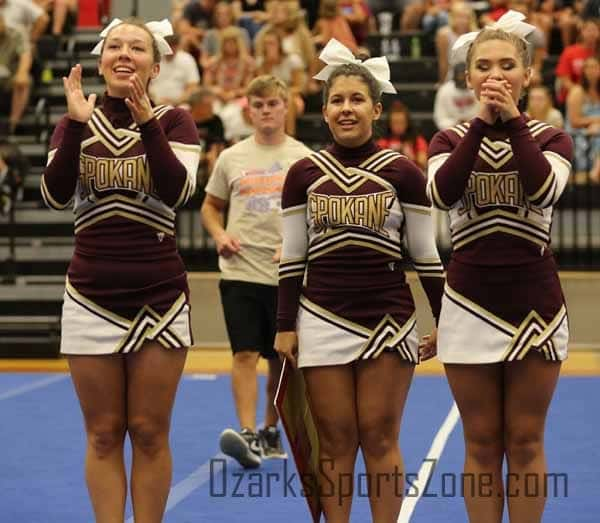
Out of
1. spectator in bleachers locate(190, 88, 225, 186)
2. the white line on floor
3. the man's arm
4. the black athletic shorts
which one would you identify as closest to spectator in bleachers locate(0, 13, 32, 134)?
spectator in bleachers locate(190, 88, 225, 186)

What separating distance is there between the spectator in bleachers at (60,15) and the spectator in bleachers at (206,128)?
314 centimetres

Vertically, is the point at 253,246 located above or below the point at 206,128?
below

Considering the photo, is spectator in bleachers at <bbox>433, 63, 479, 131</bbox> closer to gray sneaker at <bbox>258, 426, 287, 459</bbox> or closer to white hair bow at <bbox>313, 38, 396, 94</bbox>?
gray sneaker at <bbox>258, 426, 287, 459</bbox>

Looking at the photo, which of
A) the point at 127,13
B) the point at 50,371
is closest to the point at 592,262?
the point at 50,371

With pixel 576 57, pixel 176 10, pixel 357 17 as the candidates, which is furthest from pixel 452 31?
pixel 176 10

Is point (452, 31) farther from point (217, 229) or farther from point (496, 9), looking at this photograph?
point (217, 229)

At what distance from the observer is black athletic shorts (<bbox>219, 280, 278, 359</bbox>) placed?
812 cm

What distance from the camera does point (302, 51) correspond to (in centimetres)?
1577

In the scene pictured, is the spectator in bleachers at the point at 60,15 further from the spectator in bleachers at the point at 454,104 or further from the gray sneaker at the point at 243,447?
the gray sneaker at the point at 243,447

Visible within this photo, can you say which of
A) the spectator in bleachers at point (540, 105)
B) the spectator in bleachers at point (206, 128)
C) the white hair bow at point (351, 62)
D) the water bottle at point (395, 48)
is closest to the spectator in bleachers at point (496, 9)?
the water bottle at point (395, 48)

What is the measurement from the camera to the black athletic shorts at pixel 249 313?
812cm

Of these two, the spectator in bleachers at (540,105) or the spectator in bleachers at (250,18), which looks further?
the spectator in bleachers at (250,18)

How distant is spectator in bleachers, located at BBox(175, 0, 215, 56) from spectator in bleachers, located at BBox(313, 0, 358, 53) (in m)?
1.40

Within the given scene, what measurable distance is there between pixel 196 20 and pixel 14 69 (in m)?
2.71
